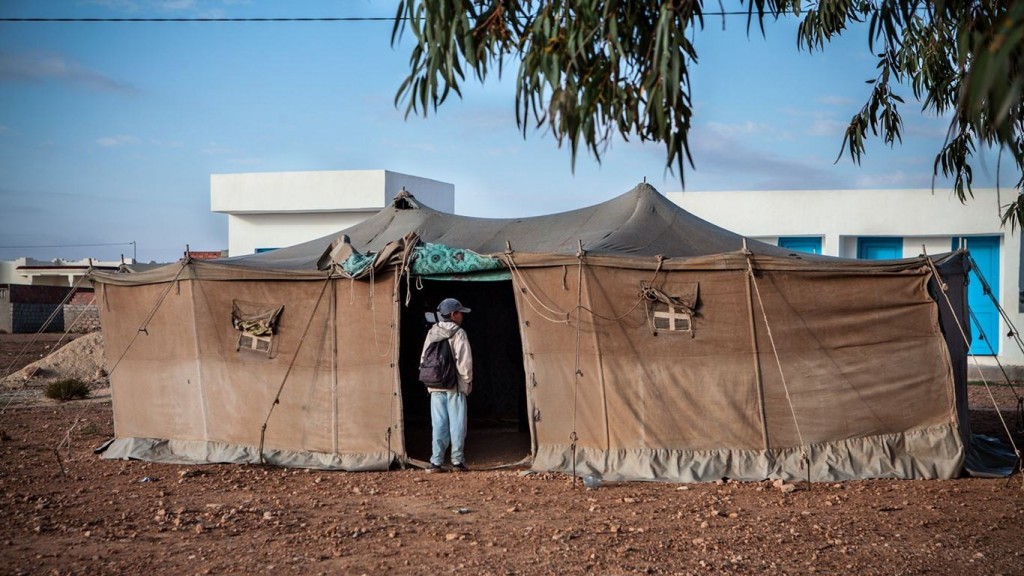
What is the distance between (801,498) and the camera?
7746mm

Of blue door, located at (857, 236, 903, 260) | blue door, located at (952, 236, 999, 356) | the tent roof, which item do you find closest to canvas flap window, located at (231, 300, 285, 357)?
the tent roof

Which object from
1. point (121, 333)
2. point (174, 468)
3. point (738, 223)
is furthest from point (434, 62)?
point (738, 223)

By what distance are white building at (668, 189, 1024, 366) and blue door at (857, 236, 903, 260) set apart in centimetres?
2

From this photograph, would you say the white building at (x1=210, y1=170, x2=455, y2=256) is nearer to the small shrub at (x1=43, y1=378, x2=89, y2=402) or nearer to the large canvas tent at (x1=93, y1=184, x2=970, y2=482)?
the small shrub at (x1=43, y1=378, x2=89, y2=402)

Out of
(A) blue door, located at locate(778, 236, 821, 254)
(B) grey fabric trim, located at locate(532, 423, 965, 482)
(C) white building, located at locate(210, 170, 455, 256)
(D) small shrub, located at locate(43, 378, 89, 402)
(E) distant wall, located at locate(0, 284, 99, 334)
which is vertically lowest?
(D) small shrub, located at locate(43, 378, 89, 402)

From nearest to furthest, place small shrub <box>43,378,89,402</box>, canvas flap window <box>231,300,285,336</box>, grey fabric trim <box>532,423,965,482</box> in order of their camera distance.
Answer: grey fabric trim <box>532,423,965,482</box>
canvas flap window <box>231,300,285,336</box>
small shrub <box>43,378,89,402</box>

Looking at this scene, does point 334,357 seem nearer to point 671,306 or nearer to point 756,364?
point 671,306

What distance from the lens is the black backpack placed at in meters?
9.11

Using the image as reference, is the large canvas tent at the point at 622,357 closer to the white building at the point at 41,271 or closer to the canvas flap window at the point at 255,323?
the canvas flap window at the point at 255,323

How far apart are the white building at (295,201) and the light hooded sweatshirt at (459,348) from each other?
11.8m

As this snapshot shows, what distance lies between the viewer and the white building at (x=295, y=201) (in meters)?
20.9

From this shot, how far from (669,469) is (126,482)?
480cm

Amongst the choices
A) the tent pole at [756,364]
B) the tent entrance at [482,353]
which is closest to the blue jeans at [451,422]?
the tent entrance at [482,353]

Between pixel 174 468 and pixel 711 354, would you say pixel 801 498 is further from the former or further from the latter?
pixel 174 468
